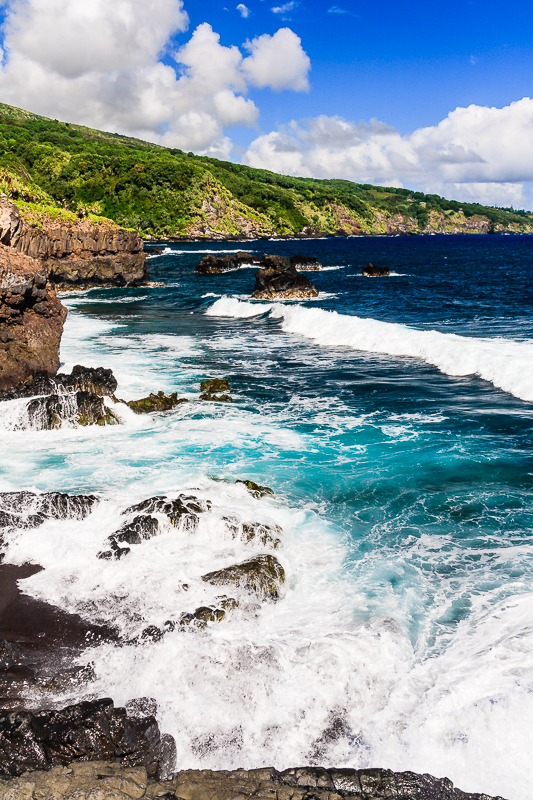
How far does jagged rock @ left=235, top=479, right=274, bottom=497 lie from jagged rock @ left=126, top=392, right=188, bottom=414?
641cm

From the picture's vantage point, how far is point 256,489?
11.4 m

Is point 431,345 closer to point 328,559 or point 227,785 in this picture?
point 328,559

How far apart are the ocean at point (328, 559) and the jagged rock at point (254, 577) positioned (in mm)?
195

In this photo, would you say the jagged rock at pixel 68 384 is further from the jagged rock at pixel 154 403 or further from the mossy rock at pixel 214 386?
the mossy rock at pixel 214 386

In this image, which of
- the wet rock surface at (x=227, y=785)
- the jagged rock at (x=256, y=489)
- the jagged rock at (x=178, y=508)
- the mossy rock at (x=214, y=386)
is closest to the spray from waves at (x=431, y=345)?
the mossy rock at (x=214, y=386)

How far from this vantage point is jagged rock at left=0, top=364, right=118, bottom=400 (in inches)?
669

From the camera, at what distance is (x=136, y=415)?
54.7 ft

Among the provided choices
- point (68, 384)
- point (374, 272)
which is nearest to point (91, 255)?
point (374, 272)

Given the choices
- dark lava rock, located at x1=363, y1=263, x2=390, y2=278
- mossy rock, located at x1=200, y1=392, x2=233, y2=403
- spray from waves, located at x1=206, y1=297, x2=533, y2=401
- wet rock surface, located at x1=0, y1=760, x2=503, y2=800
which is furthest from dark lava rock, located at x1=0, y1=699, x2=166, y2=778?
dark lava rock, located at x1=363, y1=263, x2=390, y2=278

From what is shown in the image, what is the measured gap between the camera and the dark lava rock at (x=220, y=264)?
6788 cm

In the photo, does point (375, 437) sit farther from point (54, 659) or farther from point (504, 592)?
point (54, 659)

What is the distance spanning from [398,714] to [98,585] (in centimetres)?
482

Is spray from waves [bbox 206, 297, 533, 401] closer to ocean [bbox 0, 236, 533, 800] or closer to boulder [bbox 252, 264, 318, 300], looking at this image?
ocean [bbox 0, 236, 533, 800]

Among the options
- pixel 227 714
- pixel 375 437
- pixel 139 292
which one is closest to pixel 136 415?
pixel 375 437
